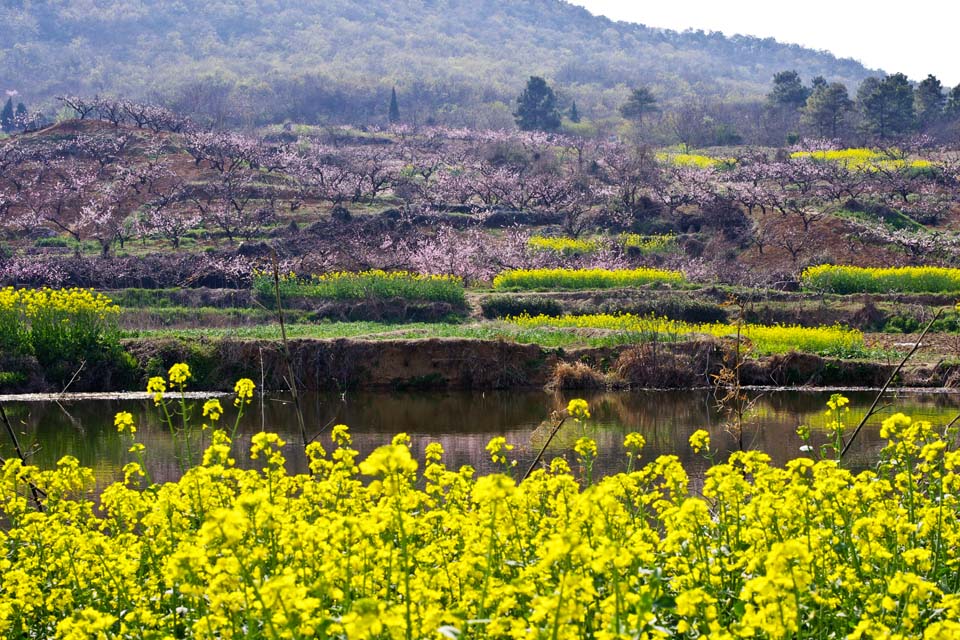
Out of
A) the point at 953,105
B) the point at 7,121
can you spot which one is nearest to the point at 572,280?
the point at 953,105

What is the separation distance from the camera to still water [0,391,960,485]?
14.9m

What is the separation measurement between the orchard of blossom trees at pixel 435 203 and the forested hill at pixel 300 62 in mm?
40517

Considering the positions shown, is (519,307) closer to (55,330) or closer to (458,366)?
(458,366)

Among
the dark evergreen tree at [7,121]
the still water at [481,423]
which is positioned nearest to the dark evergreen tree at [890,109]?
the still water at [481,423]

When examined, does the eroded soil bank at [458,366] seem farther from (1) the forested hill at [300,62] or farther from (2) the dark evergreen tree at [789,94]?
(1) the forested hill at [300,62]

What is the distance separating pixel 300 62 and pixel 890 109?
309ft

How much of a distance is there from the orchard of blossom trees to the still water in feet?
37.4

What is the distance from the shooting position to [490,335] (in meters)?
24.4

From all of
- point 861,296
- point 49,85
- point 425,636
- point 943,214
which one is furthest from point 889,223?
point 49,85

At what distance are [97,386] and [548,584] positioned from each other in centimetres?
2032

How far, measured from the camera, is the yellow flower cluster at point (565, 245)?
3969 centimetres

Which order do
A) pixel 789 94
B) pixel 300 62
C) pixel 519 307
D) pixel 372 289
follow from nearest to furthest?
1. pixel 372 289
2. pixel 519 307
3. pixel 789 94
4. pixel 300 62

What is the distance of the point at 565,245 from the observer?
40.7 meters

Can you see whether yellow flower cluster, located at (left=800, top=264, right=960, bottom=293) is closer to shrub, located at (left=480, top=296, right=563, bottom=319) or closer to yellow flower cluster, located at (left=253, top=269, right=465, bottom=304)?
shrub, located at (left=480, top=296, right=563, bottom=319)
